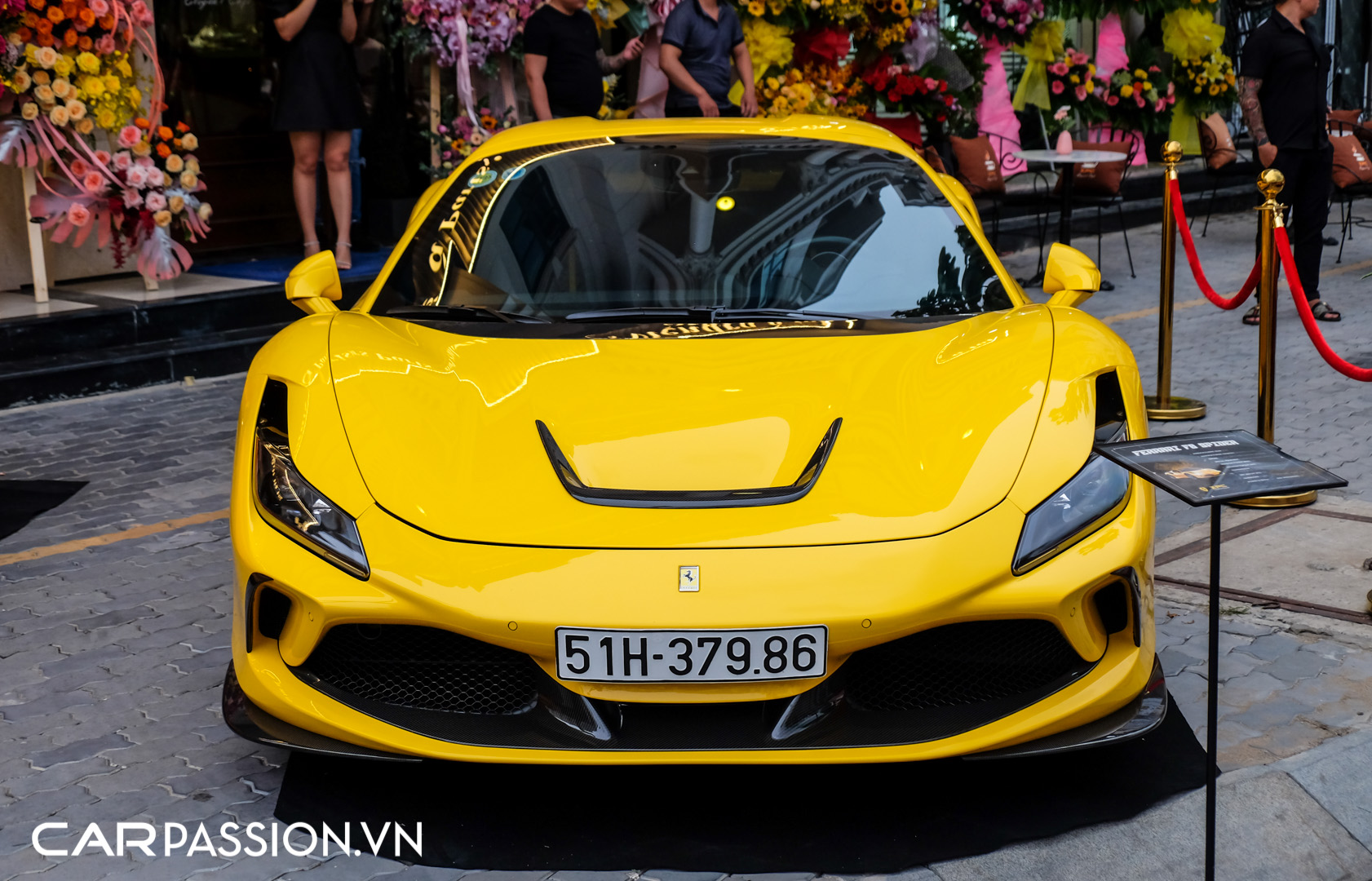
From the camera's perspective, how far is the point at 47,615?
439 cm

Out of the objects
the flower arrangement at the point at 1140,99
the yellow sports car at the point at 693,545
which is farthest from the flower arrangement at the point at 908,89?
the yellow sports car at the point at 693,545

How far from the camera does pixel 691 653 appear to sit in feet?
8.80

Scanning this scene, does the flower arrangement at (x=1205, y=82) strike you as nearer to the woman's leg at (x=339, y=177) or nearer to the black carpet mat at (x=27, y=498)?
the woman's leg at (x=339, y=177)

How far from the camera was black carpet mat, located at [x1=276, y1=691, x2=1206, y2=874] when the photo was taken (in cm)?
290

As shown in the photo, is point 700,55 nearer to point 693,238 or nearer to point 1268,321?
point 1268,321

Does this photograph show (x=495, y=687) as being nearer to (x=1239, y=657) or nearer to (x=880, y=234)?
(x=880, y=234)

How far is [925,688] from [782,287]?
1350 millimetres

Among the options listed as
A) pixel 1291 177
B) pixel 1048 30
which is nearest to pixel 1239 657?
pixel 1291 177

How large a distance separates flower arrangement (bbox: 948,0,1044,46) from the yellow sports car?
31.4 ft

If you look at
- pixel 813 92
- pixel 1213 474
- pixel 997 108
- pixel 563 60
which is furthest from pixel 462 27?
pixel 1213 474

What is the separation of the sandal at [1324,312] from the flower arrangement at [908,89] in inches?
147

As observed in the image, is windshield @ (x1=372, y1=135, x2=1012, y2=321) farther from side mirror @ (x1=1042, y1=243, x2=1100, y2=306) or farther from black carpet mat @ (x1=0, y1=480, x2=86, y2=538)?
black carpet mat @ (x1=0, y1=480, x2=86, y2=538)

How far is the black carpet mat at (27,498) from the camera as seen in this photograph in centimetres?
534

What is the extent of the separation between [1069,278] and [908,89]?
7.90 m
